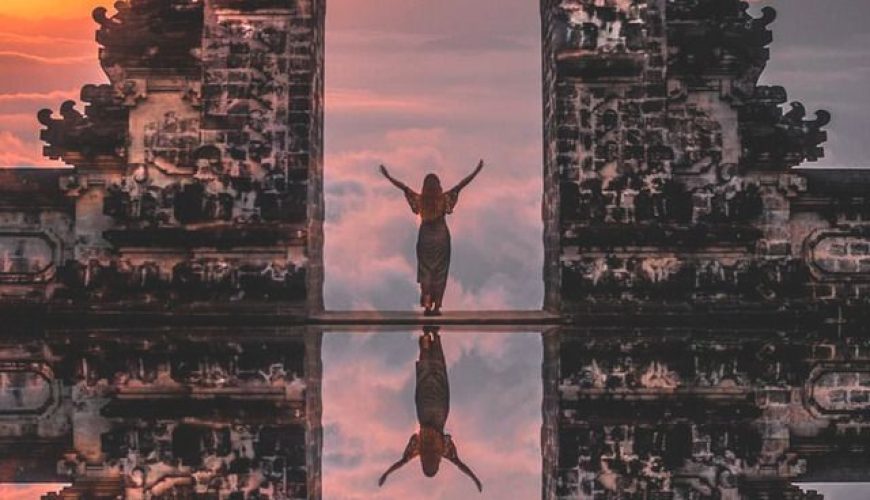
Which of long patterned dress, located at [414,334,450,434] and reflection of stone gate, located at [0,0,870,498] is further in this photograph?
reflection of stone gate, located at [0,0,870,498]

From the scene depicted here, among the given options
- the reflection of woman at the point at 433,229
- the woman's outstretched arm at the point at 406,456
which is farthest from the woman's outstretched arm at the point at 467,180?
the woman's outstretched arm at the point at 406,456

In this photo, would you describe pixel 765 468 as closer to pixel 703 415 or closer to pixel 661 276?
pixel 703 415

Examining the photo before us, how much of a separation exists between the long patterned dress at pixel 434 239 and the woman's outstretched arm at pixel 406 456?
2.80 meters

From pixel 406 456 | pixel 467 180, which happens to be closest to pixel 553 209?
pixel 467 180

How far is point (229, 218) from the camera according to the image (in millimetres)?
15828

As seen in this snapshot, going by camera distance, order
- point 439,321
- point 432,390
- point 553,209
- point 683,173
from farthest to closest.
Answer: point 553,209
point 683,173
point 439,321
point 432,390

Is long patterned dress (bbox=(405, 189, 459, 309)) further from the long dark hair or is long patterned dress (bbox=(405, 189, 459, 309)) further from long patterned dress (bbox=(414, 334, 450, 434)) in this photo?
long patterned dress (bbox=(414, 334, 450, 434))

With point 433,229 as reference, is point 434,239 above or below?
below

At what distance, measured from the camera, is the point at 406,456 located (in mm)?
13141

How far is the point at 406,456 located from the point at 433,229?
131 inches

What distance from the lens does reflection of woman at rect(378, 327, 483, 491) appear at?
13062 millimetres

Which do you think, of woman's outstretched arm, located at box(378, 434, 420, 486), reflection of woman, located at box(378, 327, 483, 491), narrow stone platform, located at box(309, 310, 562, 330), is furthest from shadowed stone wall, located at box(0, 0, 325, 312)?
woman's outstretched arm, located at box(378, 434, 420, 486)

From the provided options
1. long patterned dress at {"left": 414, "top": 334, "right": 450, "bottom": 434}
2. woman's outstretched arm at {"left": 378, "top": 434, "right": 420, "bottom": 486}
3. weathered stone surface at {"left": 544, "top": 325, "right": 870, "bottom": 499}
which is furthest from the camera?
weathered stone surface at {"left": 544, "top": 325, "right": 870, "bottom": 499}

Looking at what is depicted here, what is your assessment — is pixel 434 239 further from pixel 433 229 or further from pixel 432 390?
pixel 432 390
